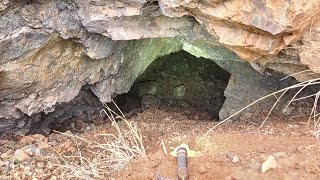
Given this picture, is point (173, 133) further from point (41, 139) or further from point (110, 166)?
point (41, 139)

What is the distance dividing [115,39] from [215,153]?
1261 mm

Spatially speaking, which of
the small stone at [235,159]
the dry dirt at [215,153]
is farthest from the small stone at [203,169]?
the small stone at [235,159]

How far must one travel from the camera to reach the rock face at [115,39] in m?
2.70

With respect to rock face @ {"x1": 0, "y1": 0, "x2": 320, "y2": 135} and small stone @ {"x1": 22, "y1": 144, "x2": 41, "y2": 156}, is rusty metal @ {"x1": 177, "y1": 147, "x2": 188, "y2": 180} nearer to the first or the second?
rock face @ {"x1": 0, "y1": 0, "x2": 320, "y2": 135}

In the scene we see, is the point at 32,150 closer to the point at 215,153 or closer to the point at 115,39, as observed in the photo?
the point at 115,39

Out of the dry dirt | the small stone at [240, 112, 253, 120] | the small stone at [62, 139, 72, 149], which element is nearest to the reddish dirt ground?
the dry dirt

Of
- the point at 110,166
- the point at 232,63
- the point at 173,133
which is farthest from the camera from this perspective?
the point at 232,63

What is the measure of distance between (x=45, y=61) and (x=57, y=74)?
21cm

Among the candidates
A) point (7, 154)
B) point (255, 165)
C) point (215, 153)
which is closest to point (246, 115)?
point (215, 153)

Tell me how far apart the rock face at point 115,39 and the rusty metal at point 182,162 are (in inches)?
35.5

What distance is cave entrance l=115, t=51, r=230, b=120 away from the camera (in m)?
5.06

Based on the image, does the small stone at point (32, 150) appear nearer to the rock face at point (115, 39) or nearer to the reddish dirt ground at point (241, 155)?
the rock face at point (115, 39)

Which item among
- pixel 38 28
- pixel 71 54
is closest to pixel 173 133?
pixel 71 54

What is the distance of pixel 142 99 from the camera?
511 cm
